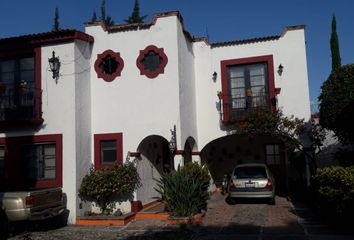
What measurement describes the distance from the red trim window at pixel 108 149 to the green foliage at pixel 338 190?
6.73m

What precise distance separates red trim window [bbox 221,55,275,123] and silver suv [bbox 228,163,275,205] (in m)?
2.09

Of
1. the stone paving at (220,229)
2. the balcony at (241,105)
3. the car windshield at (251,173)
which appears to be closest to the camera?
the stone paving at (220,229)

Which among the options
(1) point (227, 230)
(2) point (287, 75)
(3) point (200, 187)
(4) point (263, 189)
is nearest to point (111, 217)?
(3) point (200, 187)

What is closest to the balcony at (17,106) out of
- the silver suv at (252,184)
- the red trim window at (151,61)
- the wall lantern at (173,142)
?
the red trim window at (151,61)

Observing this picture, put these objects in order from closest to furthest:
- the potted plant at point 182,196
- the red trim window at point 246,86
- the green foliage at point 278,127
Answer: the potted plant at point 182,196 → the green foliage at point 278,127 → the red trim window at point 246,86

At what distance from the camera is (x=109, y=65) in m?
14.2

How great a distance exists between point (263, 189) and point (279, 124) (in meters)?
2.49

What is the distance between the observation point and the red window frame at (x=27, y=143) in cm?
1270

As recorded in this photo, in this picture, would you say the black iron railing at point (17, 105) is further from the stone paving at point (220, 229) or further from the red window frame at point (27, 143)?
the stone paving at point (220, 229)

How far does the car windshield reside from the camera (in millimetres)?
13905

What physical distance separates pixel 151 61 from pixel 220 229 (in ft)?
21.3

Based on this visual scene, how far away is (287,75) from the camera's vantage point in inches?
591

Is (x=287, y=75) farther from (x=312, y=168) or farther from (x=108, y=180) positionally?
(x=108, y=180)

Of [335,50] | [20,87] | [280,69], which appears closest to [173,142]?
[280,69]
